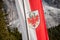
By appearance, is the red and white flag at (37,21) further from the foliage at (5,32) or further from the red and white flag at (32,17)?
the foliage at (5,32)

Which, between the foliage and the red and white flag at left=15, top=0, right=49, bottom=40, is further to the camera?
the foliage

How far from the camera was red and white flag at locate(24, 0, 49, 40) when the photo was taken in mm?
1607

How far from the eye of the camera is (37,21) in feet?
5.32

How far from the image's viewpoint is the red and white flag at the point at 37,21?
161 centimetres

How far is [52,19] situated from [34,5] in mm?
416

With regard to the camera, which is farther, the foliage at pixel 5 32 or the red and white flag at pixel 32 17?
the foliage at pixel 5 32

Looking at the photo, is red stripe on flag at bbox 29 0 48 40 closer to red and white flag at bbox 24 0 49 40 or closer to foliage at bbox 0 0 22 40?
red and white flag at bbox 24 0 49 40

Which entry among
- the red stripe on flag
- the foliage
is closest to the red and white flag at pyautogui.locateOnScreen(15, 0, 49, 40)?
the red stripe on flag

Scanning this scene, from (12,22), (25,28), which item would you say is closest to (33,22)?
(25,28)

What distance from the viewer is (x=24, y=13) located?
5.28 ft

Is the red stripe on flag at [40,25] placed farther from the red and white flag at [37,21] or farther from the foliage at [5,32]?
the foliage at [5,32]

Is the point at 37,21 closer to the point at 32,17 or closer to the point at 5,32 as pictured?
the point at 32,17

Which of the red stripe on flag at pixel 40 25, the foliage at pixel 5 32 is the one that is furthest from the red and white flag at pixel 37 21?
the foliage at pixel 5 32

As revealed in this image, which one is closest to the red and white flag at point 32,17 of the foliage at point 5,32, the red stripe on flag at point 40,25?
the red stripe on flag at point 40,25
